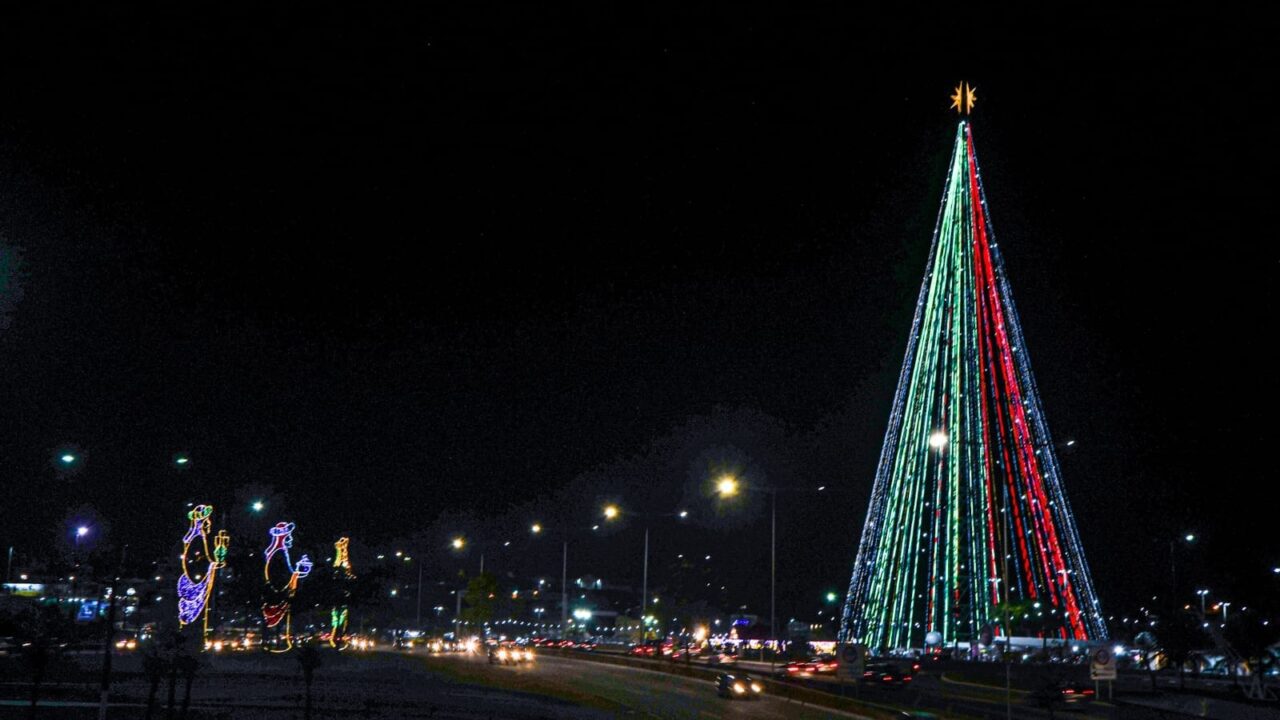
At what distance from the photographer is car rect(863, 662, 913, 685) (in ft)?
197

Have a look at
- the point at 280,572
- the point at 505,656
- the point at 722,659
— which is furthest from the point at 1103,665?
the point at 280,572

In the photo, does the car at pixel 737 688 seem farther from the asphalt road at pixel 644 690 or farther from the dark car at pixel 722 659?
the dark car at pixel 722 659

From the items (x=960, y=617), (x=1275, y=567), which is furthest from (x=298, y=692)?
(x=960, y=617)

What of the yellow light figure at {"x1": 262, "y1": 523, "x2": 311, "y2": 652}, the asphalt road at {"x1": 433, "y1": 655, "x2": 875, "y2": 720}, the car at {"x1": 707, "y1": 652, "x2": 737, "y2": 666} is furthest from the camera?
the yellow light figure at {"x1": 262, "y1": 523, "x2": 311, "y2": 652}

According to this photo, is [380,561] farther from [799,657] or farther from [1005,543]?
[1005,543]

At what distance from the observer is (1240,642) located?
217 feet

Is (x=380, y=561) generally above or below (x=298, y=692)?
above

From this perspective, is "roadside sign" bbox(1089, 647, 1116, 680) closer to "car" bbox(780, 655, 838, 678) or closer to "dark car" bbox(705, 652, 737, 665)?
"car" bbox(780, 655, 838, 678)

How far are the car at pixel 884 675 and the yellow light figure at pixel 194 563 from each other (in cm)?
3681

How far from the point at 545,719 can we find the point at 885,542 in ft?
107

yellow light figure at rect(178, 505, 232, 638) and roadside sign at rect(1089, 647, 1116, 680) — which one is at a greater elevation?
yellow light figure at rect(178, 505, 232, 638)

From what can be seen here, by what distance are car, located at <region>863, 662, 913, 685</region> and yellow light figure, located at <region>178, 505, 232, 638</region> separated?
3681 cm

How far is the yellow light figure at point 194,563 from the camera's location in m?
70.2

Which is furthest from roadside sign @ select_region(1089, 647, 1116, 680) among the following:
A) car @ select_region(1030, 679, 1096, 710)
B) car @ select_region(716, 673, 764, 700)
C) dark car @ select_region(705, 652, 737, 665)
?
dark car @ select_region(705, 652, 737, 665)
